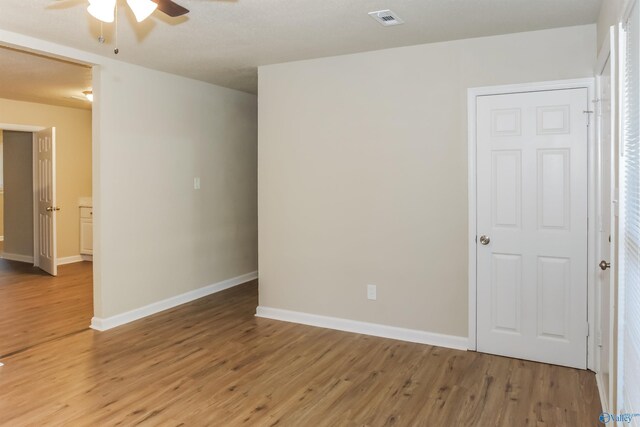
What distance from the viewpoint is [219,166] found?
220 inches

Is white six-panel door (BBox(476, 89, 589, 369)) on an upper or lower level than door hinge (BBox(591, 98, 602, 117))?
lower

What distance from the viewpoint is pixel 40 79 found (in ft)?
17.4

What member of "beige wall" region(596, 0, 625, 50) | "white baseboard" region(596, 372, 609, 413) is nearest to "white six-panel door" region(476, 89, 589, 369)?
"white baseboard" region(596, 372, 609, 413)

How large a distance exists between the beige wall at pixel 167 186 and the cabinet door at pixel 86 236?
308cm

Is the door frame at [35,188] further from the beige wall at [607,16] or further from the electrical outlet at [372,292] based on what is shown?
the beige wall at [607,16]

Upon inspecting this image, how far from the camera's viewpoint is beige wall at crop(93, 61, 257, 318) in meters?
4.32

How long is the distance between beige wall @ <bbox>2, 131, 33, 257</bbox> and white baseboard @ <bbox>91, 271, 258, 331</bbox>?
12.6 ft

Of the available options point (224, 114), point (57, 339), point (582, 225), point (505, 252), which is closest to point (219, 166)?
point (224, 114)

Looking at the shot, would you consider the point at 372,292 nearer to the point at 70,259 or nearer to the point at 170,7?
the point at 170,7

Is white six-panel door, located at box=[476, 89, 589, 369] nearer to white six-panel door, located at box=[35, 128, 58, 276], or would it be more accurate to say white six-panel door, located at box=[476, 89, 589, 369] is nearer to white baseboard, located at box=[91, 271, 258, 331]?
white baseboard, located at box=[91, 271, 258, 331]

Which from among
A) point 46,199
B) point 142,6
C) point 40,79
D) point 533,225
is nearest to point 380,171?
point 533,225

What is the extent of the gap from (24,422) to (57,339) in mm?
1457

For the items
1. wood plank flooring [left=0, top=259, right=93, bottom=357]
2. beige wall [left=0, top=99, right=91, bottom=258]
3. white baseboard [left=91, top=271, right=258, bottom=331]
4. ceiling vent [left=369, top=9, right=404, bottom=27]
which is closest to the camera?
ceiling vent [left=369, top=9, right=404, bottom=27]

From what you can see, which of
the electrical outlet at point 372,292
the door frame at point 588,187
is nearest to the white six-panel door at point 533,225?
the door frame at point 588,187
